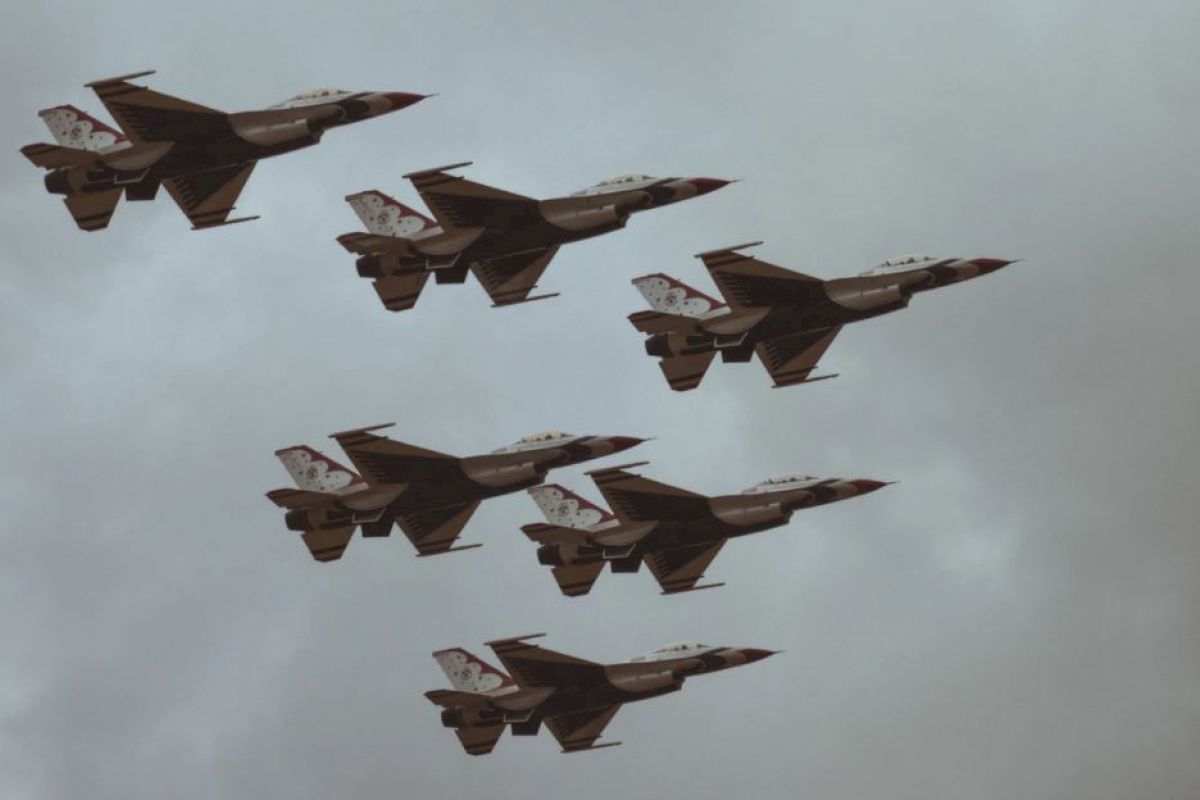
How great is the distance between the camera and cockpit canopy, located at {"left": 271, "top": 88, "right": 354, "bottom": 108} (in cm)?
9938

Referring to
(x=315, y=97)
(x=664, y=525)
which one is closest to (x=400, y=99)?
(x=315, y=97)

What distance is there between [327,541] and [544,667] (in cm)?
1192

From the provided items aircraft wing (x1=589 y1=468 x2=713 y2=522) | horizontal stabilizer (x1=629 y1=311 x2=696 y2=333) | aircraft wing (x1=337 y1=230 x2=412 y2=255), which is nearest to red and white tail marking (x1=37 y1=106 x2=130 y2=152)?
aircraft wing (x1=337 y1=230 x2=412 y2=255)

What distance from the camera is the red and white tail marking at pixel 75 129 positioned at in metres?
101

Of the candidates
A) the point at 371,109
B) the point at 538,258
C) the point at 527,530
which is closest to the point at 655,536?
the point at 527,530

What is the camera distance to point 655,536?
11006cm

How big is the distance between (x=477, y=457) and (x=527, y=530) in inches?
158

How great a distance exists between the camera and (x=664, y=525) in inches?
4331

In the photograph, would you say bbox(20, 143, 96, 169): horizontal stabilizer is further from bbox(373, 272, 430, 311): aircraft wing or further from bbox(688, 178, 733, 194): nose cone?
bbox(688, 178, 733, 194): nose cone

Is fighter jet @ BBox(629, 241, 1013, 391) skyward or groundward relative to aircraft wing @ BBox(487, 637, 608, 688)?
skyward

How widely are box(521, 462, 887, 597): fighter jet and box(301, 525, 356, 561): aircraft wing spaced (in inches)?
305

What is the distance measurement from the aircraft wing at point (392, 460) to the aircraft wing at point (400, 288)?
18.6 feet

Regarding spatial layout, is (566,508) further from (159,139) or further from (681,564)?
(159,139)

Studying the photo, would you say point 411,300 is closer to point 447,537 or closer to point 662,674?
point 447,537
